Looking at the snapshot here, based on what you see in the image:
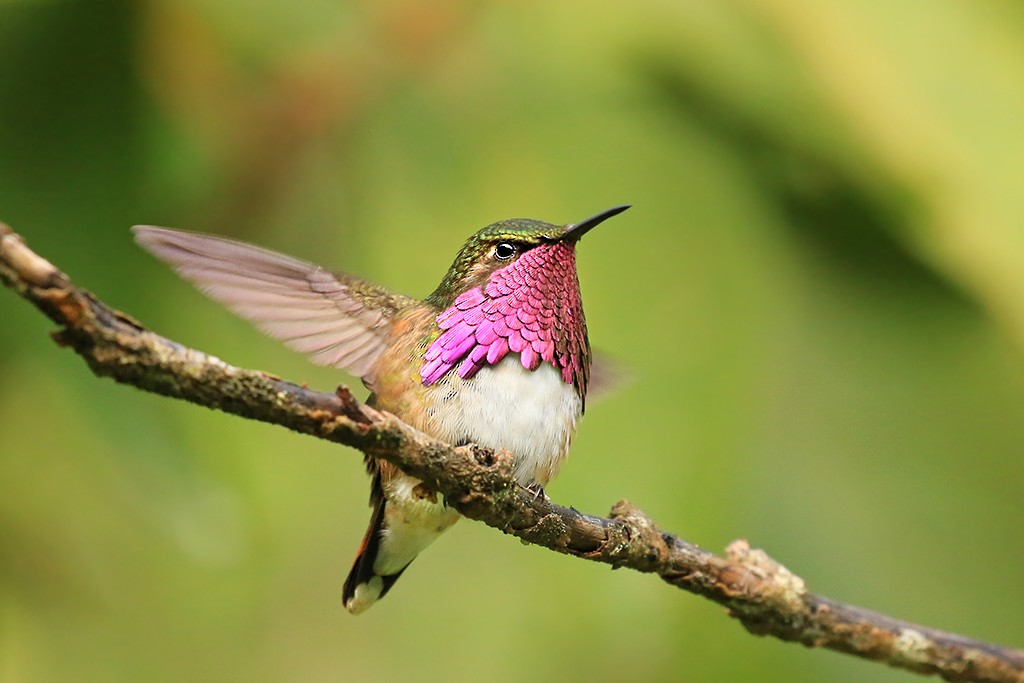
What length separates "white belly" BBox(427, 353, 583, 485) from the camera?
195cm

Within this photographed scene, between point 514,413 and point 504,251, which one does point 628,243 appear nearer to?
point 504,251

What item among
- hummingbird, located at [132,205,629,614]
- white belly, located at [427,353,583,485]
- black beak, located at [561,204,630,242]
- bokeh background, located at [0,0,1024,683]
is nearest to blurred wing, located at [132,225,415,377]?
hummingbird, located at [132,205,629,614]

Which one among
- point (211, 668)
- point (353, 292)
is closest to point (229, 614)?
point (211, 668)

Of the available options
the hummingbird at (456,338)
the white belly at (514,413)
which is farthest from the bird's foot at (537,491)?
the white belly at (514,413)

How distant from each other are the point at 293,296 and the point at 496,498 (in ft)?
2.20

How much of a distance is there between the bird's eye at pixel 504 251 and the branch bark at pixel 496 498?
20.6 inches

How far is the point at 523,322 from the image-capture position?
2.07 metres

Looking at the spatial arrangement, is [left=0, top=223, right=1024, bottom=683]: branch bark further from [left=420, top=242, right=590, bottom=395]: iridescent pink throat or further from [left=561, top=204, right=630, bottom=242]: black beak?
[left=561, top=204, right=630, bottom=242]: black beak

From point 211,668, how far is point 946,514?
2.22 m

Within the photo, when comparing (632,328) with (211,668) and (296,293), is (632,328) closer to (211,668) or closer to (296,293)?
(296,293)

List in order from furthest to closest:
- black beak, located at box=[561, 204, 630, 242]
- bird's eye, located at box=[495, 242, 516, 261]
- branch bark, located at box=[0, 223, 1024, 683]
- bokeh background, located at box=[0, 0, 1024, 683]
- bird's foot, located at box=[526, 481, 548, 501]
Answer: bird's eye, located at box=[495, 242, 516, 261] < bokeh background, located at box=[0, 0, 1024, 683] < black beak, located at box=[561, 204, 630, 242] < bird's foot, located at box=[526, 481, 548, 501] < branch bark, located at box=[0, 223, 1024, 683]

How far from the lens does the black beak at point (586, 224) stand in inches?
74.0

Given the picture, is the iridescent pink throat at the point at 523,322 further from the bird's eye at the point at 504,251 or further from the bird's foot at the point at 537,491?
the bird's foot at the point at 537,491

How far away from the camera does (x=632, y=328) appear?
1.97m
